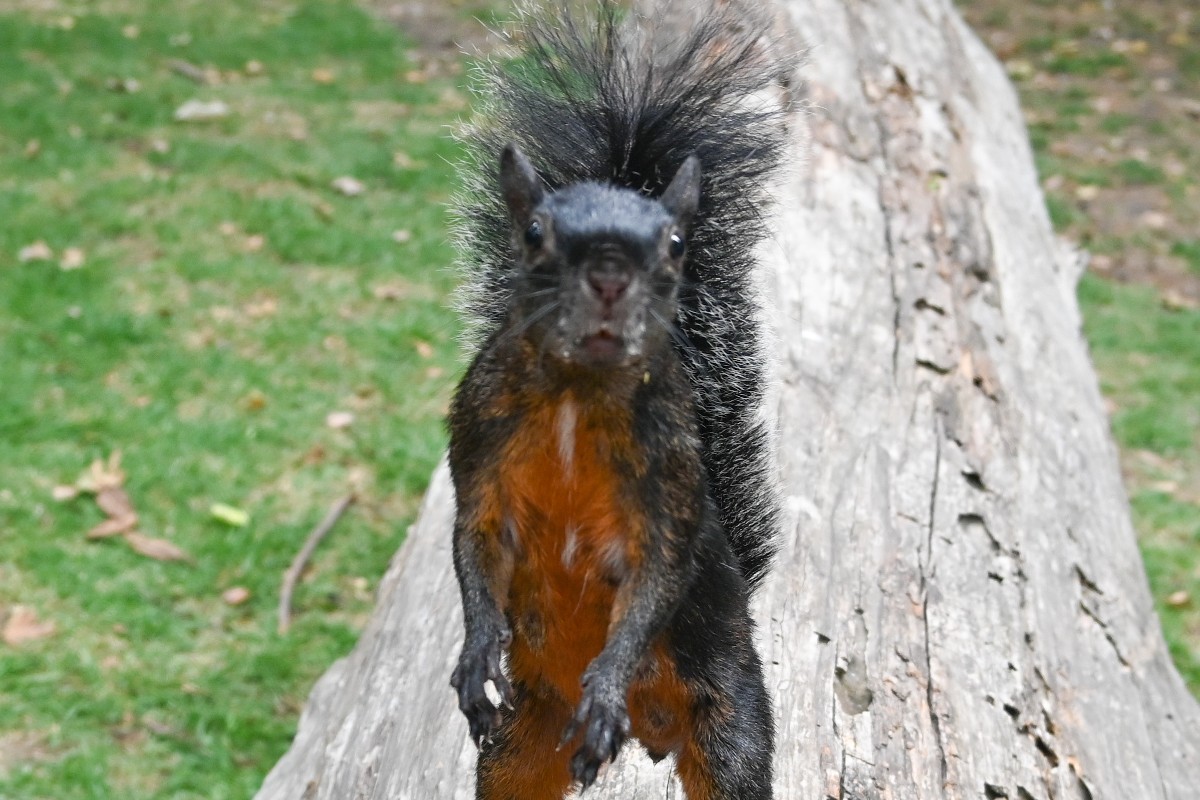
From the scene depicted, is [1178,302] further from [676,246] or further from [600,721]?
[600,721]

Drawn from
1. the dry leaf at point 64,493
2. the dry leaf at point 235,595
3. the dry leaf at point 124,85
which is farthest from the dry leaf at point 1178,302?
the dry leaf at point 124,85

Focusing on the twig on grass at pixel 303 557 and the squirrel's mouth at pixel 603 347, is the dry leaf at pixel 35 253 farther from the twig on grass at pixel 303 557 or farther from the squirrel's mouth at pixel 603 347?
the squirrel's mouth at pixel 603 347

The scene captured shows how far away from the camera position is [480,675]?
82.9 inches

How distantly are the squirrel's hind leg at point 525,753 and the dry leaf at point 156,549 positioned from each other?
2.42 m

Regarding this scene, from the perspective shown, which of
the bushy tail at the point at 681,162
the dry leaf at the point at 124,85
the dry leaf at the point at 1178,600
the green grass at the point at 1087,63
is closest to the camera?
the bushy tail at the point at 681,162

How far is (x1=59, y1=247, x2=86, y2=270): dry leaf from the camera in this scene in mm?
6152

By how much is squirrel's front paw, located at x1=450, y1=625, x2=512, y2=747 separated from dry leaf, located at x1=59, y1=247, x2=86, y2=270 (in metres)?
4.70

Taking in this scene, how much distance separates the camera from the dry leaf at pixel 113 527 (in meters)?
4.48

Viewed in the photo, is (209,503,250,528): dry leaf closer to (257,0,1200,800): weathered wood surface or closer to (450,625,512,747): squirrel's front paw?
(257,0,1200,800): weathered wood surface

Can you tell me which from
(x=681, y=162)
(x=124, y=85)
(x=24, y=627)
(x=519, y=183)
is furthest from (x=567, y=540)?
(x=124, y=85)

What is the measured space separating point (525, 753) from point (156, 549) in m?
2.53

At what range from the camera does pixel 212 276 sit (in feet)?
20.6

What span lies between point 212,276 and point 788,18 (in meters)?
3.12

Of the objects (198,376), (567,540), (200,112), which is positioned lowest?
(200,112)
